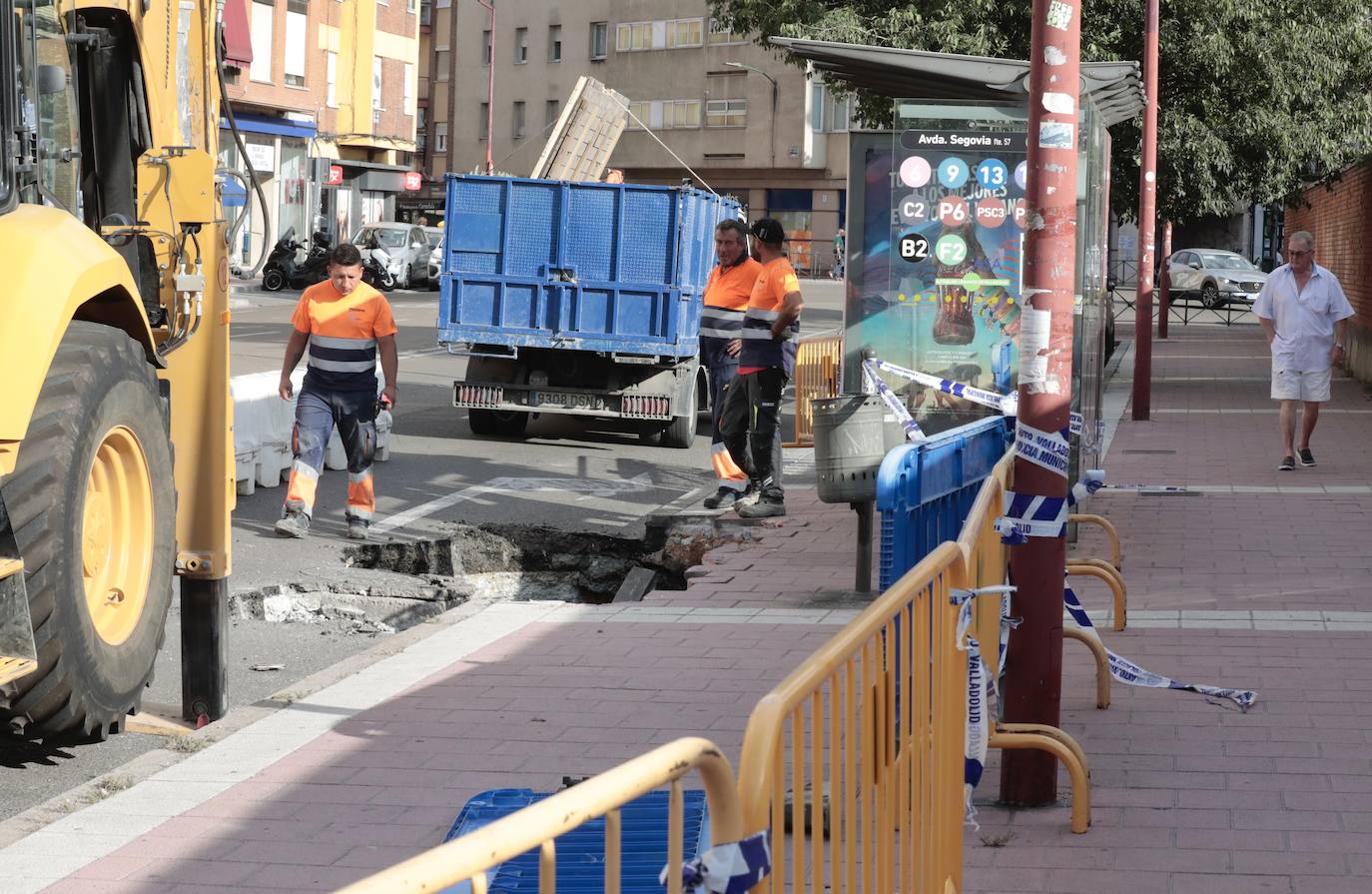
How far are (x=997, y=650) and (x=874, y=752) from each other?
2248 mm

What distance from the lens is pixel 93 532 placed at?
5.74 meters

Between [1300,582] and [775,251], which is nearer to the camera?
[1300,582]

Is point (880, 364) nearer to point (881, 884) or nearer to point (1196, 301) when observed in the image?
point (881, 884)

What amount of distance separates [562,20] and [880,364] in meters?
64.2

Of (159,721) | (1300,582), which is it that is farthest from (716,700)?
(1300,582)

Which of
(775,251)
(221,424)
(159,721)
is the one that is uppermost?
(775,251)

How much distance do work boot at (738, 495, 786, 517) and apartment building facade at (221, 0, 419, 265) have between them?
30797mm

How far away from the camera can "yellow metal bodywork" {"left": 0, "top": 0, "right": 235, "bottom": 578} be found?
235 inches

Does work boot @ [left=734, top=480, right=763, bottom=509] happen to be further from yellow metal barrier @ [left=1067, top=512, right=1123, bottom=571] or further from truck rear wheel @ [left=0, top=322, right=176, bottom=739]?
truck rear wheel @ [left=0, top=322, right=176, bottom=739]

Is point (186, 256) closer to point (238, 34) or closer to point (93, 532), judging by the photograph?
point (93, 532)

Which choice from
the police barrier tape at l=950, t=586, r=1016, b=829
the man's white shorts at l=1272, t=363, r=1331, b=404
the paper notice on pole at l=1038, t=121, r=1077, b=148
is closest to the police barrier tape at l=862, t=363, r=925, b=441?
the paper notice on pole at l=1038, t=121, r=1077, b=148

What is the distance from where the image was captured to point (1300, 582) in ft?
29.8

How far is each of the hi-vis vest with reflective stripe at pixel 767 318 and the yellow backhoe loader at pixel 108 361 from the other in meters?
5.53

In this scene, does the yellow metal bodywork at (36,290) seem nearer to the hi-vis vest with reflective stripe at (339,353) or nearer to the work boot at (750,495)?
the hi-vis vest with reflective stripe at (339,353)
